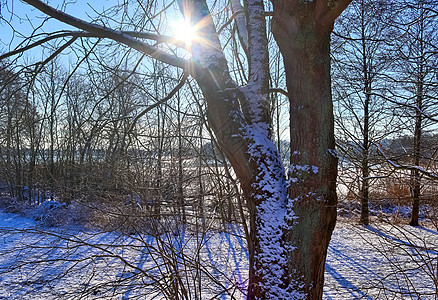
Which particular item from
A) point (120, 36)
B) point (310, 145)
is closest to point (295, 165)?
point (310, 145)

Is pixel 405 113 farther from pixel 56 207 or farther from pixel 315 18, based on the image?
pixel 56 207

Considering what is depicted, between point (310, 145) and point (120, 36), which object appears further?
point (120, 36)

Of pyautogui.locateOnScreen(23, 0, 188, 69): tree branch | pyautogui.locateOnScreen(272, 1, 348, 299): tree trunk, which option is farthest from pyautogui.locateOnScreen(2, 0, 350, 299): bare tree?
pyautogui.locateOnScreen(23, 0, 188, 69): tree branch

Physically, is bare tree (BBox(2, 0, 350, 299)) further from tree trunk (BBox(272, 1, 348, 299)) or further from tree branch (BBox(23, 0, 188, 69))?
tree branch (BBox(23, 0, 188, 69))

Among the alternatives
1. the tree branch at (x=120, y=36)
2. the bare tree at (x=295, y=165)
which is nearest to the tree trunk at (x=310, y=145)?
the bare tree at (x=295, y=165)

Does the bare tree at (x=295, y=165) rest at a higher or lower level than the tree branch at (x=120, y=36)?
lower

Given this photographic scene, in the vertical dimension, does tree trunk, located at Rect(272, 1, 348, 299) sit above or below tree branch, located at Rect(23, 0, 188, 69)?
below

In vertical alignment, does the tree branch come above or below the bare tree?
above

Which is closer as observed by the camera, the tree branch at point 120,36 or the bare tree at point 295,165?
the bare tree at point 295,165

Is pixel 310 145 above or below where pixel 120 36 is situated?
below

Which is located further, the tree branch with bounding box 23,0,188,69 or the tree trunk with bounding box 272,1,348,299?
the tree branch with bounding box 23,0,188,69

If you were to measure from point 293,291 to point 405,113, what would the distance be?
3.07 m

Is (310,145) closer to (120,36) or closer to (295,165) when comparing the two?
(295,165)

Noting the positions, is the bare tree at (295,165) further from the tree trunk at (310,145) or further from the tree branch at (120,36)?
the tree branch at (120,36)
